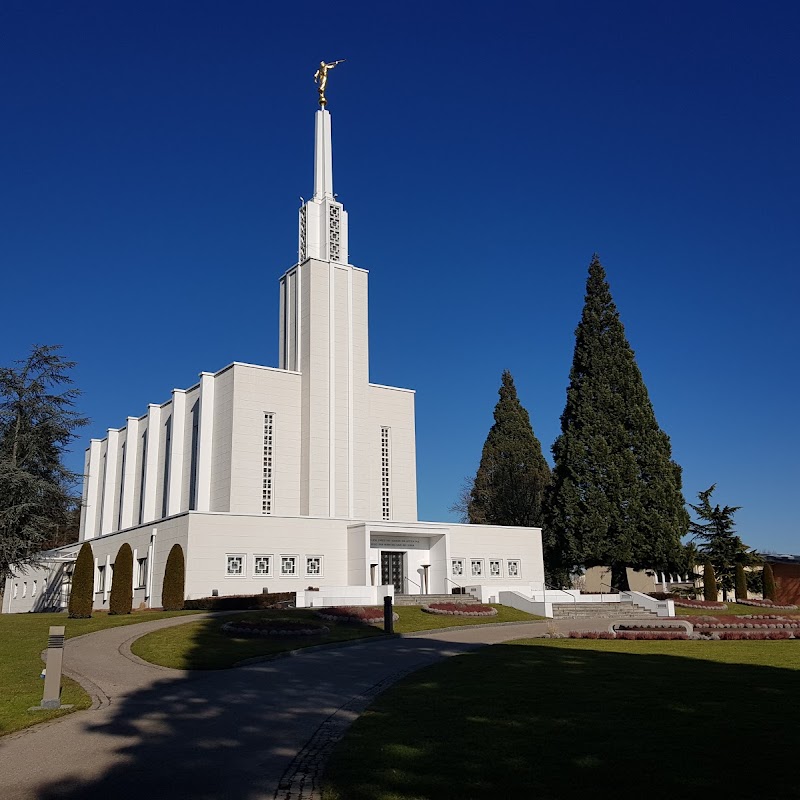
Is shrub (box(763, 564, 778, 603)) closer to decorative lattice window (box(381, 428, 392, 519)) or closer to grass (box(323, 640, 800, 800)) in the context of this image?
decorative lattice window (box(381, 428, 392, 519))

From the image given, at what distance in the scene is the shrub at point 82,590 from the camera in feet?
101

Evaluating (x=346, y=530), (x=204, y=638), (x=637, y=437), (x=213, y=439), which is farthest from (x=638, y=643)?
(x=213, y=439)

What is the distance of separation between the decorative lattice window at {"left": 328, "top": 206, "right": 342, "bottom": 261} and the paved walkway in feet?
115

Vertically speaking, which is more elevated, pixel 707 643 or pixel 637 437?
pixel 637 437

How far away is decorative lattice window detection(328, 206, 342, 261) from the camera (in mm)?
49344

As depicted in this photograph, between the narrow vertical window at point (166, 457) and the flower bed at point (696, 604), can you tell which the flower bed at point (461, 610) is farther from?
the narrow vertical window at point (166, 457)

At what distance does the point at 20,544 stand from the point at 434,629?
75.4ft

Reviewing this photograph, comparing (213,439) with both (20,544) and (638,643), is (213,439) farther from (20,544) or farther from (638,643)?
(638,643)

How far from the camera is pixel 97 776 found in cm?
790

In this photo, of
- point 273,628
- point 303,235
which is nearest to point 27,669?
point 273,628

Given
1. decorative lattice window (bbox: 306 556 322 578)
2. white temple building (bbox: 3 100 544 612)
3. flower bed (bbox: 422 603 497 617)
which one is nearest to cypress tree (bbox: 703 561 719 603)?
white temple building (bbox: 3 100 544 612)

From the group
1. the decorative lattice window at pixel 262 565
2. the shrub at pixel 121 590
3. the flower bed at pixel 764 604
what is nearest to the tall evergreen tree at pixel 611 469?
the flower bed at pixel 764 604

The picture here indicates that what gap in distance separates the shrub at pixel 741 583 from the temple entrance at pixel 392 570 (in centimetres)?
2060

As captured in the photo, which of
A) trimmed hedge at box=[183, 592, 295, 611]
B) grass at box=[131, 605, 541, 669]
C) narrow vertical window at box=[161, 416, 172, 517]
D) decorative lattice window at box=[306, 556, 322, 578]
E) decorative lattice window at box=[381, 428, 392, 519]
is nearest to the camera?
grass at box=[131, 605, 541, 669]
